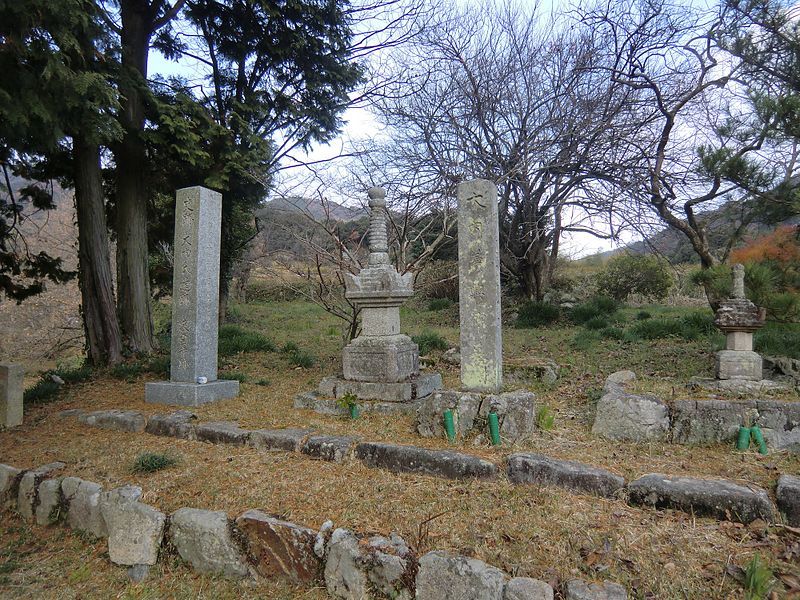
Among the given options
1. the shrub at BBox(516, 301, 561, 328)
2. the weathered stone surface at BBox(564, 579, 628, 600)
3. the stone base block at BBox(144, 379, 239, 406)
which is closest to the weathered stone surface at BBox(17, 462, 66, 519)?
the stone base block at BBox(144, 379, 239, 406)

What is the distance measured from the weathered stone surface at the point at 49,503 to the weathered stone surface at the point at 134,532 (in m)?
0.71

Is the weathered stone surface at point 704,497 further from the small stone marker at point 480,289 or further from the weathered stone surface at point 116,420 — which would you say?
the weathered stone surface at point 116,420

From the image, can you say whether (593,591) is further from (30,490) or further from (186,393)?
(186,393)

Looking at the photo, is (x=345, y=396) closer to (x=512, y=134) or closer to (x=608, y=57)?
(x=512, y=134)

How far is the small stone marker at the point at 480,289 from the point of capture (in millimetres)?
4652

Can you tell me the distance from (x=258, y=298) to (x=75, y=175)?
1223cm

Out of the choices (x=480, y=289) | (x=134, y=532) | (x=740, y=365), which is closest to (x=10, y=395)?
(x=134, y=532)

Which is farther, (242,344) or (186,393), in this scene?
(242,344)

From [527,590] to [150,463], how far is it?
10.5 ft

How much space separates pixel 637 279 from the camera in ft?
52.9

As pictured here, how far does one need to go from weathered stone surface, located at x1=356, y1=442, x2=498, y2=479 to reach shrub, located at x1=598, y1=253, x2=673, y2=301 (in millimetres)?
14191

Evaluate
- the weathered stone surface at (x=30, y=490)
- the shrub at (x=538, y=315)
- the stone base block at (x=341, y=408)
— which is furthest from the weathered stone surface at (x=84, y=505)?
the shrub at (x=538, y=315)

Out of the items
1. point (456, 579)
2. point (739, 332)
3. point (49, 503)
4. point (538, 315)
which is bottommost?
point (49, 503)

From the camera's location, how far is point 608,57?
948cm
